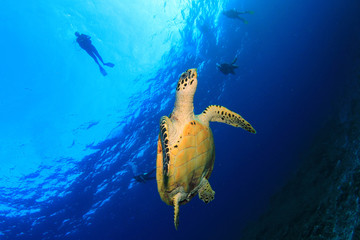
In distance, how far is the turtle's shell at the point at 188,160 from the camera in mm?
3330

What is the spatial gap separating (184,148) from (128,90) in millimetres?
11569

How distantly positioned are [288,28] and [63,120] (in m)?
24.3

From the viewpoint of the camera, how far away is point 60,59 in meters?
11.0

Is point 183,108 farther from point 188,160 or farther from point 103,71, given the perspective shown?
point 103,71

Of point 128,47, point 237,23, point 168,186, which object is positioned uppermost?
point 237,23

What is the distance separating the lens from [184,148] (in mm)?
3381

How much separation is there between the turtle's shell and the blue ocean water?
410 inches

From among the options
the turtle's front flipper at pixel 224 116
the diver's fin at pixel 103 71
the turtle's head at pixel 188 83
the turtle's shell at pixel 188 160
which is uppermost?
the diver's fin at pixel 103 71

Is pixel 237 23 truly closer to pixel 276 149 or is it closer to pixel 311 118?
pixel 311 118

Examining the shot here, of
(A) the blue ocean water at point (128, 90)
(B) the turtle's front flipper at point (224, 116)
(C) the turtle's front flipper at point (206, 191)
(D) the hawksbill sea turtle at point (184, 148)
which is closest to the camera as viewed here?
(D) the hawksbill sea turtle at point (184, 148)

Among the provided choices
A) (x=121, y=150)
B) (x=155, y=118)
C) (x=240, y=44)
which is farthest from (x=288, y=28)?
(x=121, y=150)

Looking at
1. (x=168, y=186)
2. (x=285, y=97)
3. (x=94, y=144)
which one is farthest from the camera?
(x=285, y=97)

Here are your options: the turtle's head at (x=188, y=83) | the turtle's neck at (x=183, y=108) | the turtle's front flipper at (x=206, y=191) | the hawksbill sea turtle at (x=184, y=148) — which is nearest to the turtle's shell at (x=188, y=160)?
the hawksbill sea turtle at (x=184, y=148)

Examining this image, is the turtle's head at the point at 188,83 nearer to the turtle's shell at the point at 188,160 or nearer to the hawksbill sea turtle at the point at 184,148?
the hawksbill sea turtle at the point at 184,148
